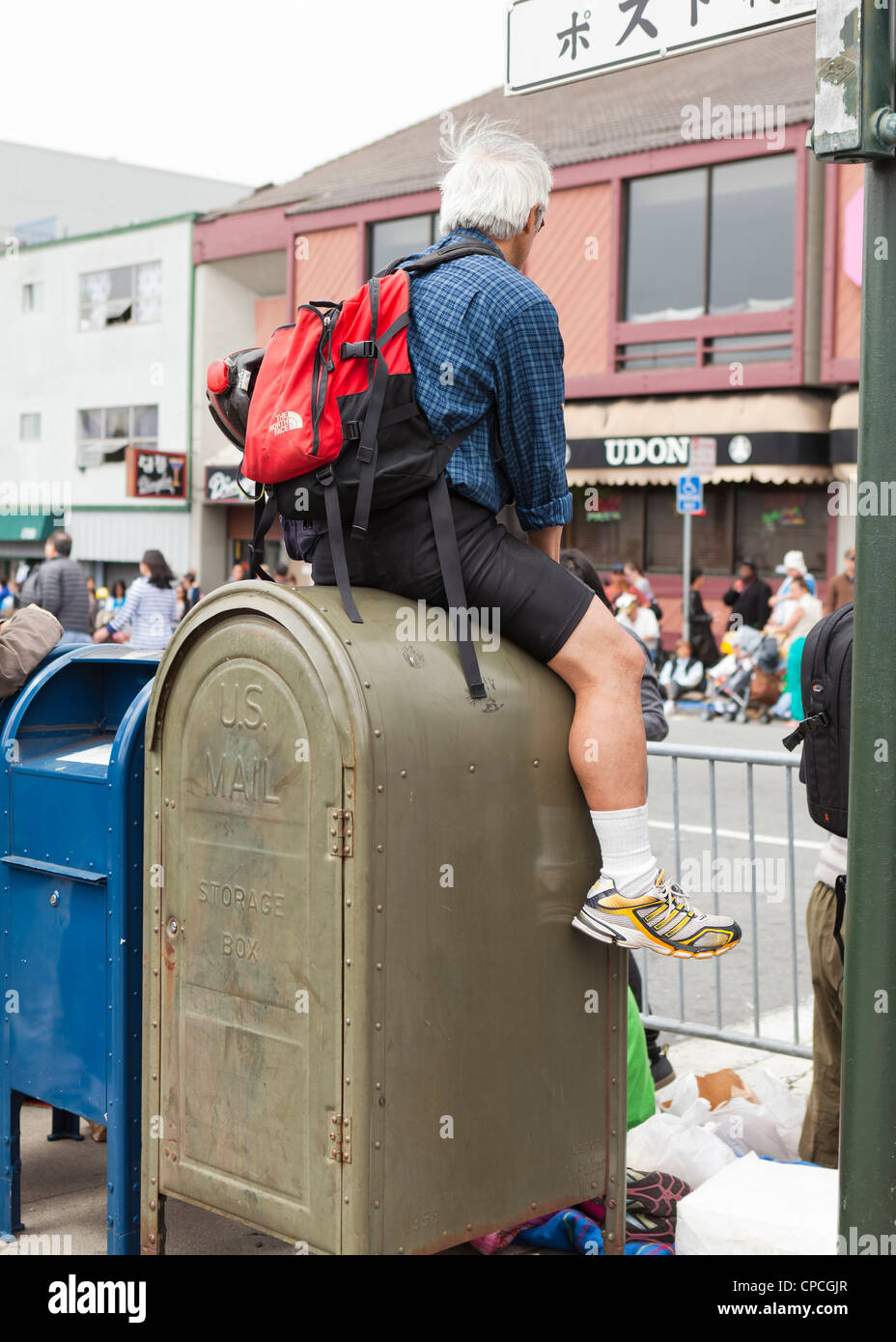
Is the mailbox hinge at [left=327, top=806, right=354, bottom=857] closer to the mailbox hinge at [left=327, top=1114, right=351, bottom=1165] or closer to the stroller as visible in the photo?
the mailbox hinge at [left=327, top=1114, right=351, bottom=1165]

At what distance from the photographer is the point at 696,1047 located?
5.76 m

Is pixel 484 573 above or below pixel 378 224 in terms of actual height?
below

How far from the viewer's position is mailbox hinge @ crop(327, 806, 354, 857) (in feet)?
9.64

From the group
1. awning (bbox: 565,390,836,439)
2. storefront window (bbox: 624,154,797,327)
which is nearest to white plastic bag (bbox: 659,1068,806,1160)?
awning (bbox: 565,390,836,439)

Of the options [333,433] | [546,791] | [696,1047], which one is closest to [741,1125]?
[696,1047]

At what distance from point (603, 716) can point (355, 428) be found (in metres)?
0.85

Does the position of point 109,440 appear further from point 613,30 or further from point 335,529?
point 335,529

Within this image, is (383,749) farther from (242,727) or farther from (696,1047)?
(696,1047)

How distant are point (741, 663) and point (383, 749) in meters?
16.8

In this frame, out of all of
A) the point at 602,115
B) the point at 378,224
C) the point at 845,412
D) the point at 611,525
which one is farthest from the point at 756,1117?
the point at 378,224

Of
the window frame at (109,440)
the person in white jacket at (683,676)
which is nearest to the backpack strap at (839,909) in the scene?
the person in white jacket at (683,676)

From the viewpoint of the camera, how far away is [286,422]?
124 inches

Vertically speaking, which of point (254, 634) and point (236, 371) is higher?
point (236, 371)
